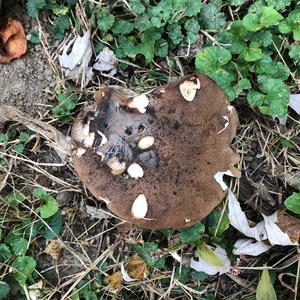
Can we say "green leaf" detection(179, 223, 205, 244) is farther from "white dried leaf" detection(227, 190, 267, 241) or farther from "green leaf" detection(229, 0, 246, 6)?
"green leaf" detection(229, 0, 246, 6)

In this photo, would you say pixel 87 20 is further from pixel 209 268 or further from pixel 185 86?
pixel 209 268

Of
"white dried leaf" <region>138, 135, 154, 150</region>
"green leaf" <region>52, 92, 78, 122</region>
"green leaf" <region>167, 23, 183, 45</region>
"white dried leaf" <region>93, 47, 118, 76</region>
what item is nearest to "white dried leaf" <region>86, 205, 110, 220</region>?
"green leaf" <region>52, 92, 78, 122</region>

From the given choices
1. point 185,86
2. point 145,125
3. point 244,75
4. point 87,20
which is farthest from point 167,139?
point 87,20

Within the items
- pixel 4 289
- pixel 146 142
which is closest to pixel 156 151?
pixel 146 142

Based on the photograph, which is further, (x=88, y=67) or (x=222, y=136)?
(x=88, y=67)

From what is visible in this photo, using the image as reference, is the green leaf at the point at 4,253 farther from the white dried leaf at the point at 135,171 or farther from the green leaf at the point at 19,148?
the white dried leaf at the point at 135,171

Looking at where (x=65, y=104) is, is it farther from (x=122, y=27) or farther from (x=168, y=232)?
(x=168, y=232)
